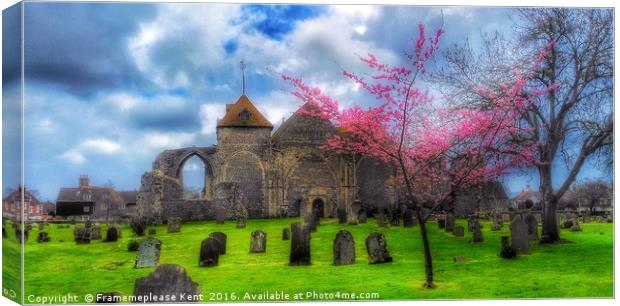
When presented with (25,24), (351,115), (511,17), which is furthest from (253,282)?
(511,17)

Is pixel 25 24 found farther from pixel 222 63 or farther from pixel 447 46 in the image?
pixel 447 46

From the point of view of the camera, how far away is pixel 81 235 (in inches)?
543

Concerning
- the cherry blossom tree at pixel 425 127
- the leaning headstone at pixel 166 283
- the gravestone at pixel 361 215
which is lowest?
the leaning headstone at pixel 166 283

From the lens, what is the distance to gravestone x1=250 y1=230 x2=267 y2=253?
1384cm

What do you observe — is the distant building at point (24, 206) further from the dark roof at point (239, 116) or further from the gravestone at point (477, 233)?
the gravestone at point (477, 233)

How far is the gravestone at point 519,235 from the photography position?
45.6 ft

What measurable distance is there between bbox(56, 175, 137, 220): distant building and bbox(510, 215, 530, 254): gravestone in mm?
7084

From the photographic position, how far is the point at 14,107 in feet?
39.9

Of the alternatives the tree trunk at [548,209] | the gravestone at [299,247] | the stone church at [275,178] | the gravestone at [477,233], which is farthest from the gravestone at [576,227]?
the gravestone at [299,247]

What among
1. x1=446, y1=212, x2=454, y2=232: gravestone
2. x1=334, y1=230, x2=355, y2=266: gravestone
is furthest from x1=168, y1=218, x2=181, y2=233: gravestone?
x1=446, y1=212, x2=454, y2=232: gravestone

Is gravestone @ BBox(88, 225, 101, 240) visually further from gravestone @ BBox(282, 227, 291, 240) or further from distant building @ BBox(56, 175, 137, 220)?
gravestone @ BBox(282, 227, 291, 240)

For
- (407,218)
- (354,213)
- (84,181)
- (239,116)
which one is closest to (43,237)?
(84,181)

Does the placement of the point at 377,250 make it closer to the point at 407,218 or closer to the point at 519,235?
the point at 407,218

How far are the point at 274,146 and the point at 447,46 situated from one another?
3.92 metres
